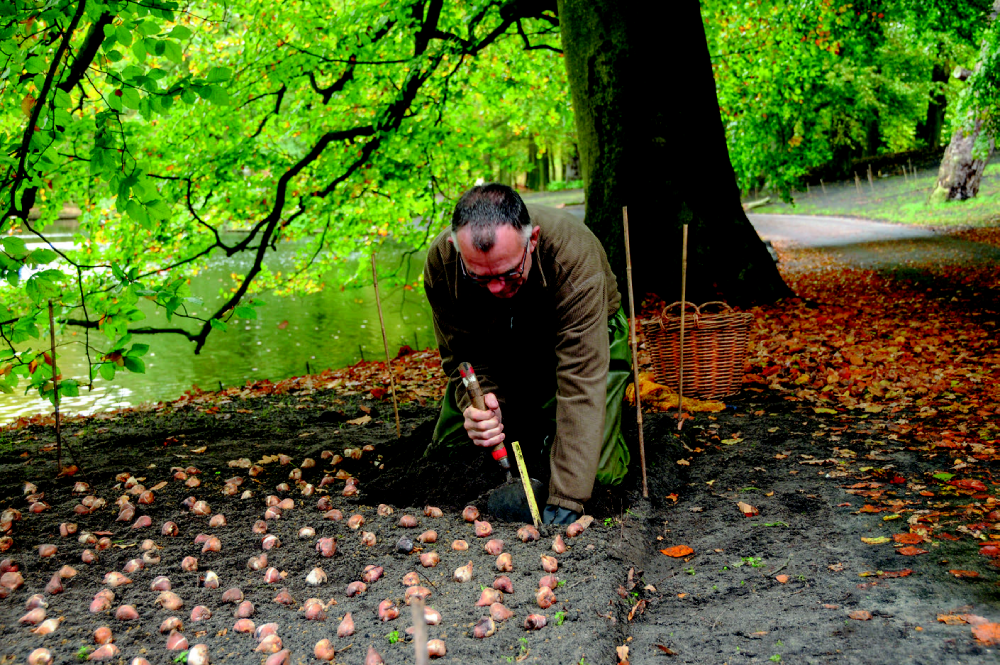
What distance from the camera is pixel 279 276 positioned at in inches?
403

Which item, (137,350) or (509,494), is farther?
(509,494)

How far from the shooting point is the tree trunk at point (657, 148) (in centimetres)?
743

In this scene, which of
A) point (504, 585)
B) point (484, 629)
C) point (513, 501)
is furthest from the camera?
point (513, 501)

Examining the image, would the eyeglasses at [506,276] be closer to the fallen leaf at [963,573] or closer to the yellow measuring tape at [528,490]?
the yellow measuring tape at [528,490]

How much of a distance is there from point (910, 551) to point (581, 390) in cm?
143

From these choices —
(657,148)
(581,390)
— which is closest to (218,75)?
(581,390)

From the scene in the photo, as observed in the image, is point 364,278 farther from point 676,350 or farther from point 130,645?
point 130,645

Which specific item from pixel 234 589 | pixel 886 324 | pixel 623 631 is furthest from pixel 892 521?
pixel 886 324

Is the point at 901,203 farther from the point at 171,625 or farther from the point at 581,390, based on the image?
the point at 171,625

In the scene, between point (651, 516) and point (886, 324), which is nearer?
point (651, 516)

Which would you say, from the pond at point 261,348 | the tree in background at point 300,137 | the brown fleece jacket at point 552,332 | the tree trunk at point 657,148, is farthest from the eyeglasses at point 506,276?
the pond at point 261,348

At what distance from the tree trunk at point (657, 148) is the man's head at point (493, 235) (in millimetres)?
5132

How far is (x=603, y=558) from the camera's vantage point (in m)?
2.79

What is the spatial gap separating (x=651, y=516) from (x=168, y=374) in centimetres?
1030
